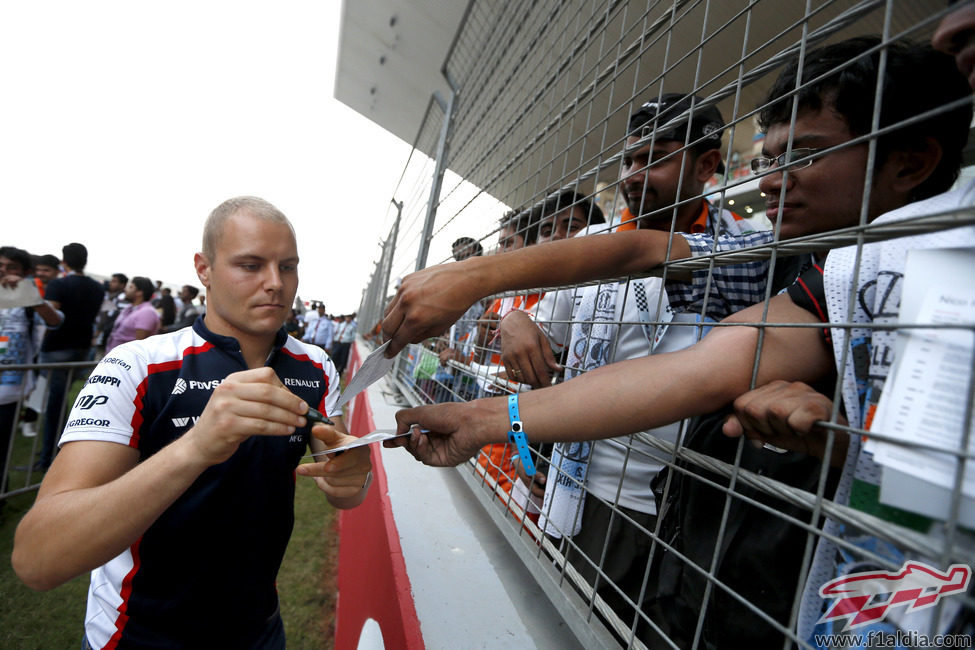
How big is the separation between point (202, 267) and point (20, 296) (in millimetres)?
3472

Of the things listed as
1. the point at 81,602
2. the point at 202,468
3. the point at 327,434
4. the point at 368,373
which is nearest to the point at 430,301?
the point at 368,373

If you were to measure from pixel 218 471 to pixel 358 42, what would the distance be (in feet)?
23.2

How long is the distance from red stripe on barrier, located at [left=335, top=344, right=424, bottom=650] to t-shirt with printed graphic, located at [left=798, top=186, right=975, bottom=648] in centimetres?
77

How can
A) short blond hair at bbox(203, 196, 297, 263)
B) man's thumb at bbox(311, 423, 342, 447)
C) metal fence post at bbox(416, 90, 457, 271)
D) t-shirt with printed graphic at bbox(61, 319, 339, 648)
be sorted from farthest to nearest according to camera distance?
metal fence post at bbox(416, 90, 457, 271) → short blond hair at bbox(203, 196, 297, 263) → t-shirt with printed graphic at bbox(61, 319, 339, 648) → man's thumb at bbox(311, 423, 342, 447)

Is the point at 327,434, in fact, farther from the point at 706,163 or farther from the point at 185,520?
the point at 706,163

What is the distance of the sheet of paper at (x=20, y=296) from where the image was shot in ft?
11.1

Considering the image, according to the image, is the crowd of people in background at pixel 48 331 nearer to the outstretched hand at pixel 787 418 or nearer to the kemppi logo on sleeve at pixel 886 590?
the outstretched hand at pixel 787 418

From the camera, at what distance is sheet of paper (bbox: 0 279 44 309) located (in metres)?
3.39

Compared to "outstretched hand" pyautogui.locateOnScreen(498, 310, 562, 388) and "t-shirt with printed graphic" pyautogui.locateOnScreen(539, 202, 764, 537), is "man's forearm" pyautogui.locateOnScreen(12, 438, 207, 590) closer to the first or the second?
"outstretched hand" pyautogui.locateOnScreen(498, 310, 562, 388)

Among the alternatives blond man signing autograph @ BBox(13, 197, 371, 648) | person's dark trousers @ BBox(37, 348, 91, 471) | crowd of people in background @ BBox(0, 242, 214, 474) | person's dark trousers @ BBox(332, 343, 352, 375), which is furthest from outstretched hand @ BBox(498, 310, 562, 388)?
person's dark trousers @ BBox(332, 343, 352, 375)

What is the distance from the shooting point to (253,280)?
1.27 m

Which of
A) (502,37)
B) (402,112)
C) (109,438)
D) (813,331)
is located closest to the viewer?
(813,331)

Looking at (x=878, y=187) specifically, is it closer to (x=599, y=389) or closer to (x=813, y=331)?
(x=813, y=331)

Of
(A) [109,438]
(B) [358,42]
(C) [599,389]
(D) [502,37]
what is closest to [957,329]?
(C) [599,389]
